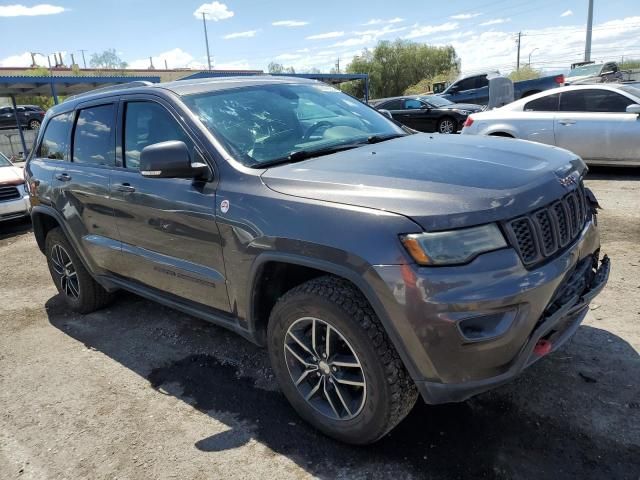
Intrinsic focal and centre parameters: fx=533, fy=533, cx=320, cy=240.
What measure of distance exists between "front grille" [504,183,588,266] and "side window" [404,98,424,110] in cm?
1347

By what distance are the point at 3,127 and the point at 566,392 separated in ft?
108

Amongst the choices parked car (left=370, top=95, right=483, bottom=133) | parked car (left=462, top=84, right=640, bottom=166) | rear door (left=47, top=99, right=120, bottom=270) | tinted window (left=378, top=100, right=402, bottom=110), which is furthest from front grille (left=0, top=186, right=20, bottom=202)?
tinted window (left=378, top=100, right=402, bottom=110)

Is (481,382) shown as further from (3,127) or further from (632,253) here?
(3,127)

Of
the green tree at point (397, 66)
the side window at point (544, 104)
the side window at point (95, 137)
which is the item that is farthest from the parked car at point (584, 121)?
the green tree at point (397, 66)

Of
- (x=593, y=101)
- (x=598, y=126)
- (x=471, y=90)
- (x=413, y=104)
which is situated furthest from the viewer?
(x=471, y=90)

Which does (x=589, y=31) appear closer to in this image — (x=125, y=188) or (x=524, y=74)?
(x=524, y=74)

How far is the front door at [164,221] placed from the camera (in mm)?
3084

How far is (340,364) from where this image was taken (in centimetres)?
263

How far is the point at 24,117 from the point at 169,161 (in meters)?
30.0

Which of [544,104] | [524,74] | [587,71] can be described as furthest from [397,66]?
[544,104]

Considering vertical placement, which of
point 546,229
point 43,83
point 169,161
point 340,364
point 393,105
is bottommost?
point 340,364

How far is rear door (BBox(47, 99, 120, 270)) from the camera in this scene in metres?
3.94

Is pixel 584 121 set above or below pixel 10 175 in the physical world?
above

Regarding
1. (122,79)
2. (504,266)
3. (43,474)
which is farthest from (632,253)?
(122,79)
